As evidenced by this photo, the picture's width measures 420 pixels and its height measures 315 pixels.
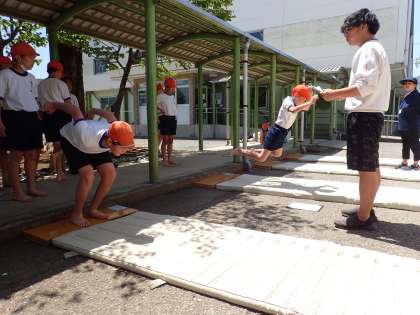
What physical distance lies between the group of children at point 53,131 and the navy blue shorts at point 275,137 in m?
2.91

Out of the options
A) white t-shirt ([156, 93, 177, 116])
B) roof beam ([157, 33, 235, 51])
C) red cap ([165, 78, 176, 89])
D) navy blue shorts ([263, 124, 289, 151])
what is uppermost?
roof beam ([157, 33, 235, 51])

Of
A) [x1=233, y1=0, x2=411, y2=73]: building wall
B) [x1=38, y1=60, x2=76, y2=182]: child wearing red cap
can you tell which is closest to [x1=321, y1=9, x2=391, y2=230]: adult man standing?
[x1=38, y1=60, x2=76, y2=182]: child wearing red cap

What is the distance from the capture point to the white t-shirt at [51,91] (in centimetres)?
479

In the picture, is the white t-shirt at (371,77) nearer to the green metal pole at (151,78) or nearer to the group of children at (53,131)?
the group of children at (53,131)

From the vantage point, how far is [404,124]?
7.69 metres

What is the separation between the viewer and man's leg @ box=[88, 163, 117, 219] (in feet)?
12.1

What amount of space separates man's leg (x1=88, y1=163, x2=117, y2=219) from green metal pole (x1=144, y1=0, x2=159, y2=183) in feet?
5.02

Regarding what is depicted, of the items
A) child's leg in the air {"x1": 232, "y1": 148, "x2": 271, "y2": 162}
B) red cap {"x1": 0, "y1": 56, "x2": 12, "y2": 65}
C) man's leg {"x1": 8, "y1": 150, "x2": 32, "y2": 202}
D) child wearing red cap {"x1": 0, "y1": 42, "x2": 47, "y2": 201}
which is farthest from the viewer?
child's leg in the air {"x1": 232, "y1": 148, "x2": 271, "y2": 162}

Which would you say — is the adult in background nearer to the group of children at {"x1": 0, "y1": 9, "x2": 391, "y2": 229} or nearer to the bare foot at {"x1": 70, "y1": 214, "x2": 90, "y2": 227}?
the group of children at {"x1": 0, "y1": 9, "x2": 391, "y2": 229}

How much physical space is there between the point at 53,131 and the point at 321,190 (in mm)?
4233

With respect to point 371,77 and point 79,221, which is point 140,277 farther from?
point 371,77

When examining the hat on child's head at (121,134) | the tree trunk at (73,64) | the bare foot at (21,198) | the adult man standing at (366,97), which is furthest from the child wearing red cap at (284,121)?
the tree trunk at (73,64)

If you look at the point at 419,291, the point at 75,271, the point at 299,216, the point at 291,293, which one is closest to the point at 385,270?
the point at 419,291

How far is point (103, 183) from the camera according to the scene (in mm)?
3742
